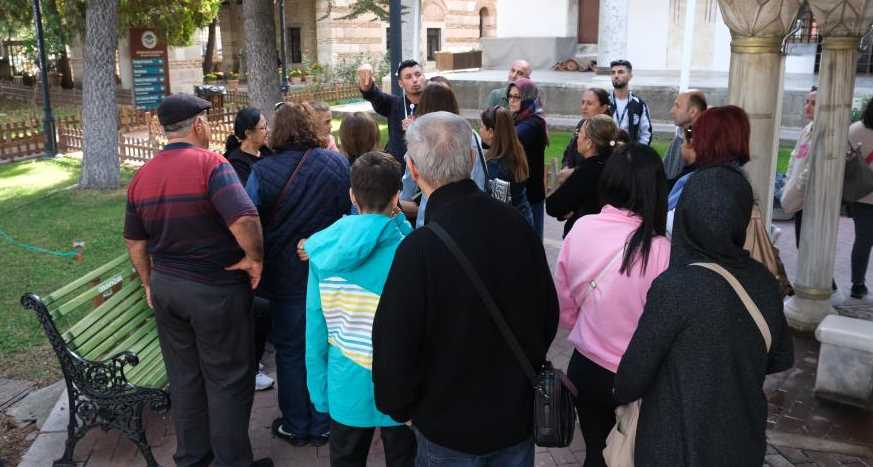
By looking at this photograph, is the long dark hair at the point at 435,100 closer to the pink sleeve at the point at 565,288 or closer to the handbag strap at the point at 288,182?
the handbag strap at the point at 288,182

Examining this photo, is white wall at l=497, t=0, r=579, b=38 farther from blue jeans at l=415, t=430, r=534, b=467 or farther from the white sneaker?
blue jeans at l=415, t=430, r=534, b=467

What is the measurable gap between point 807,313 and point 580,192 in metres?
2.47

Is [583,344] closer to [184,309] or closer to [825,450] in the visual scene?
[184,309]

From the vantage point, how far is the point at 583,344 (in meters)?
3.09

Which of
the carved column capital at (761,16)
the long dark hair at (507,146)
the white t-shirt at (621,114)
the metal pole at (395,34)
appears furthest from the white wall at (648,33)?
the long dark hair at (507,146)

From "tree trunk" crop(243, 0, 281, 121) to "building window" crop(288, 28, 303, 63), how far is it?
1030 inches

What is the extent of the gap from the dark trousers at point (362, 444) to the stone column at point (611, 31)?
17952 millimetres

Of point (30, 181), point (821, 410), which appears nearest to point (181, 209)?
point (821, 410)

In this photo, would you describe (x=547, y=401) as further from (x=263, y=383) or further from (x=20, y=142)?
(x=20, y=142)

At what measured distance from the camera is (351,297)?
2.99 metres

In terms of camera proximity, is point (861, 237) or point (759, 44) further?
point (861, 237)

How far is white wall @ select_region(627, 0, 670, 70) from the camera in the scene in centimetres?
2309

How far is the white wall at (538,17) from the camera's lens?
26922 millimetres

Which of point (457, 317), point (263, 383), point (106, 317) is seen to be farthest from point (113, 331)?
point (457, 317)
